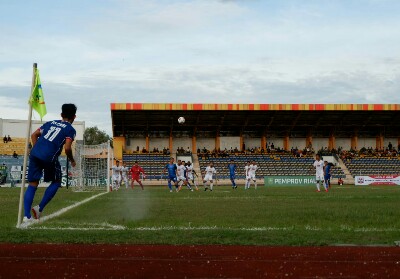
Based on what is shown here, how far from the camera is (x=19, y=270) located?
556 cm

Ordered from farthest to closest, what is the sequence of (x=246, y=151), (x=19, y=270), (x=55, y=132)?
(x=246, y=151) → (x=55, y=132) → (x=19, y=270)

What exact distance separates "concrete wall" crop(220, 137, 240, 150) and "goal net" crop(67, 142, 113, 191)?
27.8m

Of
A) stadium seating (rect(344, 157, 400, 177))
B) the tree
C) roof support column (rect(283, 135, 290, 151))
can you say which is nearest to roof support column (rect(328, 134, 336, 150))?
stadium seating (rect(344, 157, 400, 177))

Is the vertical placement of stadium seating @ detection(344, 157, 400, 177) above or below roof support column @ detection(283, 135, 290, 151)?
below

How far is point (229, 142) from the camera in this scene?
226 ft

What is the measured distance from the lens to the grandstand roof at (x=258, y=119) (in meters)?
63.3

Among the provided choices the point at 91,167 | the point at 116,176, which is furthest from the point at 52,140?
the point at 116,176

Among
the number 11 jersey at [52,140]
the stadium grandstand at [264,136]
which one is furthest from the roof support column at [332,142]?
the number 11 jersey at [52,140]

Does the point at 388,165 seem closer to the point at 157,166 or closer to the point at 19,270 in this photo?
the point at 157,166

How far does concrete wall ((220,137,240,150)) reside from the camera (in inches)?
2712

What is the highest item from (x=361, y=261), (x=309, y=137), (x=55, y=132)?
(x=309, y=137)

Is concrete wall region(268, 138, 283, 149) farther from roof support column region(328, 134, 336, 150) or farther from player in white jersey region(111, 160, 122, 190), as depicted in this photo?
player in white jersey region(111, 160, 122, 190)

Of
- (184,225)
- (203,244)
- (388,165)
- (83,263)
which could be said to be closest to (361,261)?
(203,244)

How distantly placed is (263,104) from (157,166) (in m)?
12.1
